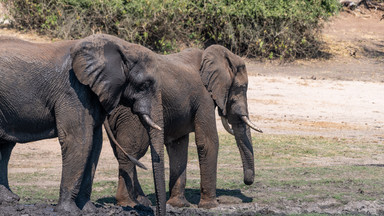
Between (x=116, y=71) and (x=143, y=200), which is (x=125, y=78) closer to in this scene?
(x=116, y=71)

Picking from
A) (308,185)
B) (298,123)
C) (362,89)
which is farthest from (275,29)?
(308,185)

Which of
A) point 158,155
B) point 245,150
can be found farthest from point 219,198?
point 158,155

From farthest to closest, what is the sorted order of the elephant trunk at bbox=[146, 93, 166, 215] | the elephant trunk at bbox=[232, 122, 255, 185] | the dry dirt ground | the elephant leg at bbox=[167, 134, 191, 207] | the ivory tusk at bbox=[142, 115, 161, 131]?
1. the dry dirt ground
2. the elephant trunk at bbox=[232, 122, 255, 185]
3. the elephant leg at bbox=[167, 134, 191, 207]
4. the ivory tusk at bbox=[142, 115, 161, 131]
5. the elephant trunk at bbox=[146, 93, 166, 215]

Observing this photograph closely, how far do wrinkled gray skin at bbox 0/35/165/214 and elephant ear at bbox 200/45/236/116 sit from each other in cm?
198

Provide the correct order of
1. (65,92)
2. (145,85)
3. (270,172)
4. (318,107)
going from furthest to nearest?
(318,107), (270,172), (145,85), (65,92)

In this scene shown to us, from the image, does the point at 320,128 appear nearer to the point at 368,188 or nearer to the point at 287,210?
the point at 368,188

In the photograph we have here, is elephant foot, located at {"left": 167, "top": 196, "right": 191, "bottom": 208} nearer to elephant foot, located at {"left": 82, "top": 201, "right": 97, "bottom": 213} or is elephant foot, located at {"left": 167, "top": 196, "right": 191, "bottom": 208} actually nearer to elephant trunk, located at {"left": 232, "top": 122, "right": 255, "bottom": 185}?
elephant trunk, located at {"left": 232, "top": 122, "right": 255, "bottom": 185}

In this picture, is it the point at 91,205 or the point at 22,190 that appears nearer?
the point at 91,205

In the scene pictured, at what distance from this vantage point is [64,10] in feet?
61.4

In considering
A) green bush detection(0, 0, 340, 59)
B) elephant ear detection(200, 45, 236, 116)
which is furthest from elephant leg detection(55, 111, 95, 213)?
green bush detection(0, 0, 340, 59)

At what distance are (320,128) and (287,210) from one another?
21.9 feet

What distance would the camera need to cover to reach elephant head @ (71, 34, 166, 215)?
751cm

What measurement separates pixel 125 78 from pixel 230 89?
260 centimetres

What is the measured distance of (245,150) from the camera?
10.1 metres
